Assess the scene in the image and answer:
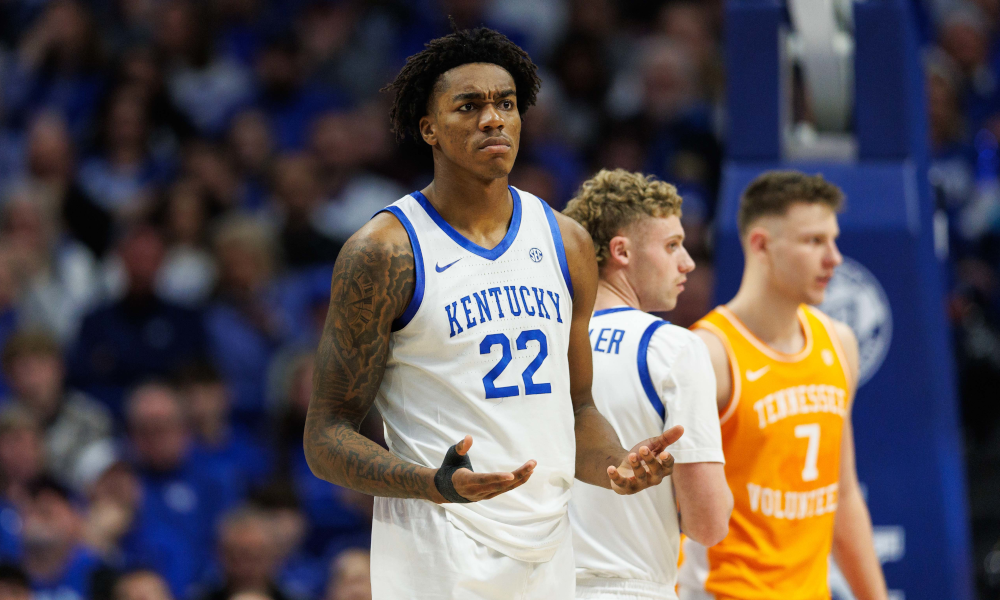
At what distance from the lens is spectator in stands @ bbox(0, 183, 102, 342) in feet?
26.0

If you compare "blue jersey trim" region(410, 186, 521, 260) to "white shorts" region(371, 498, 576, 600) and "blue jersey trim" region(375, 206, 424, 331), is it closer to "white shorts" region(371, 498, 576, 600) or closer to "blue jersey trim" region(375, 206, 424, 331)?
"blue jersey trim" region(375, 206, 424, 331)

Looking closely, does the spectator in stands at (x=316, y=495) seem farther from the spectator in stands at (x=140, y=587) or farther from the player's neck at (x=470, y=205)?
the player's neck at (x=470, y=205)

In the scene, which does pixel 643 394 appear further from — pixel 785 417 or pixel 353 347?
pixel 353 347

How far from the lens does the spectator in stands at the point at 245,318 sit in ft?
25.1

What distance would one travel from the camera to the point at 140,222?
8016 millimetres

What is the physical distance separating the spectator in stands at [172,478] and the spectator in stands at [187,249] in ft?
4.60

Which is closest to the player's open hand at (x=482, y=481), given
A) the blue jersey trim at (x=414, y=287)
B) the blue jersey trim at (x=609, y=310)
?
the blue jersey trim at (x=414, y=287)

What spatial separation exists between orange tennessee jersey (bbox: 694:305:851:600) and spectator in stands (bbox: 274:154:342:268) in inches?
181

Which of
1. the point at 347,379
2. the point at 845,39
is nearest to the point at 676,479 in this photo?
the point at 347,379

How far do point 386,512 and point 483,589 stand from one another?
0.95 feet

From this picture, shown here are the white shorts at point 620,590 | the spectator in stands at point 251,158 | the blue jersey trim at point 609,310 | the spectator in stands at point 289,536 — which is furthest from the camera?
the spectator in stands at point 251,158

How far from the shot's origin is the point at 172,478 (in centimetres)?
674

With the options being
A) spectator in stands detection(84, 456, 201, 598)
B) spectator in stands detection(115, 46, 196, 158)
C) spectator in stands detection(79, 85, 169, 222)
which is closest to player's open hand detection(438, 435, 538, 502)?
spectator in stands detection(84, 456, 201, 598)

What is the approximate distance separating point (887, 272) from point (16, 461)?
4.54m
